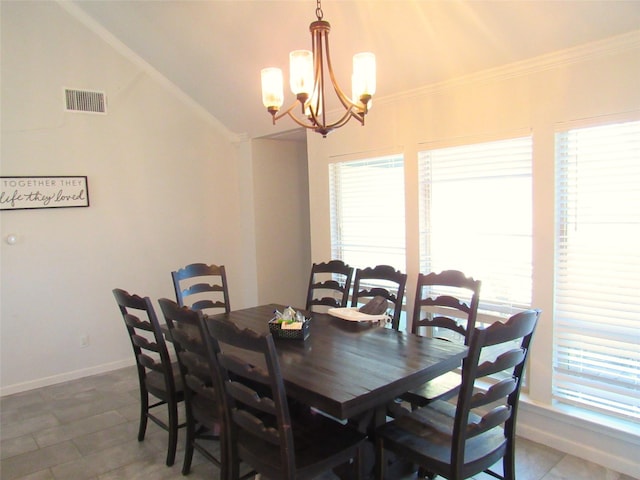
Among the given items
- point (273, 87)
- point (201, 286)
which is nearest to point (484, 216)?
point (273, 87)

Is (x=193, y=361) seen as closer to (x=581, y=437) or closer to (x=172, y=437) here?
(x=172, y=437)

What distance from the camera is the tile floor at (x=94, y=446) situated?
8.64 feet

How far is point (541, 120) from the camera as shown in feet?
9.15

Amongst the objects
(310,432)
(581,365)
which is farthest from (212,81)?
(581,365)

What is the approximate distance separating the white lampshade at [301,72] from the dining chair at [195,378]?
→ 1.19m

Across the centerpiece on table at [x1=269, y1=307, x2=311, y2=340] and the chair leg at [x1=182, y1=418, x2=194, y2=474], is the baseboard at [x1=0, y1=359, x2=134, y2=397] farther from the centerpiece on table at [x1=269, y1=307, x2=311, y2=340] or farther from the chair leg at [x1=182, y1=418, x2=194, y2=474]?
the centerpiece on table at [x1=269, y1=307, x2=311, y2=340]

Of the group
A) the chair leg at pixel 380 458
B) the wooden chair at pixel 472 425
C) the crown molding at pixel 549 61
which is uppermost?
the crown molding at pixel 549 61

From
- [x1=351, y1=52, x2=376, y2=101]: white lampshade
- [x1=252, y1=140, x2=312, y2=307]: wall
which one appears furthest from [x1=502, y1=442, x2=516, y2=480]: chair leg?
[x1=252, y1=140, x2=312, y2=307]: wall

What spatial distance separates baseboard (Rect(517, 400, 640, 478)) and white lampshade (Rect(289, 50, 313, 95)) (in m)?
2.38

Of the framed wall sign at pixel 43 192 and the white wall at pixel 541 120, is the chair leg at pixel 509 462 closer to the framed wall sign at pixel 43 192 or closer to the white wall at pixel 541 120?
the white wall at pixel 541 120

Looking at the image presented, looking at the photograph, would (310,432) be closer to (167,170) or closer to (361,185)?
(361,185)

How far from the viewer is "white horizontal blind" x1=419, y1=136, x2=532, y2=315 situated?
2.94m

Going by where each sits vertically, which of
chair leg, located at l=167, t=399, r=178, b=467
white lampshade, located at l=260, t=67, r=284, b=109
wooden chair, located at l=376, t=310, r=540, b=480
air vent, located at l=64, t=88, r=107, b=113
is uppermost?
air vent, located at l=64, t=88, r=107, b=113

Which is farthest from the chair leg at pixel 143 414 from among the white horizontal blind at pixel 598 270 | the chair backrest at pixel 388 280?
the white horizontal blind at pixel 598 270
